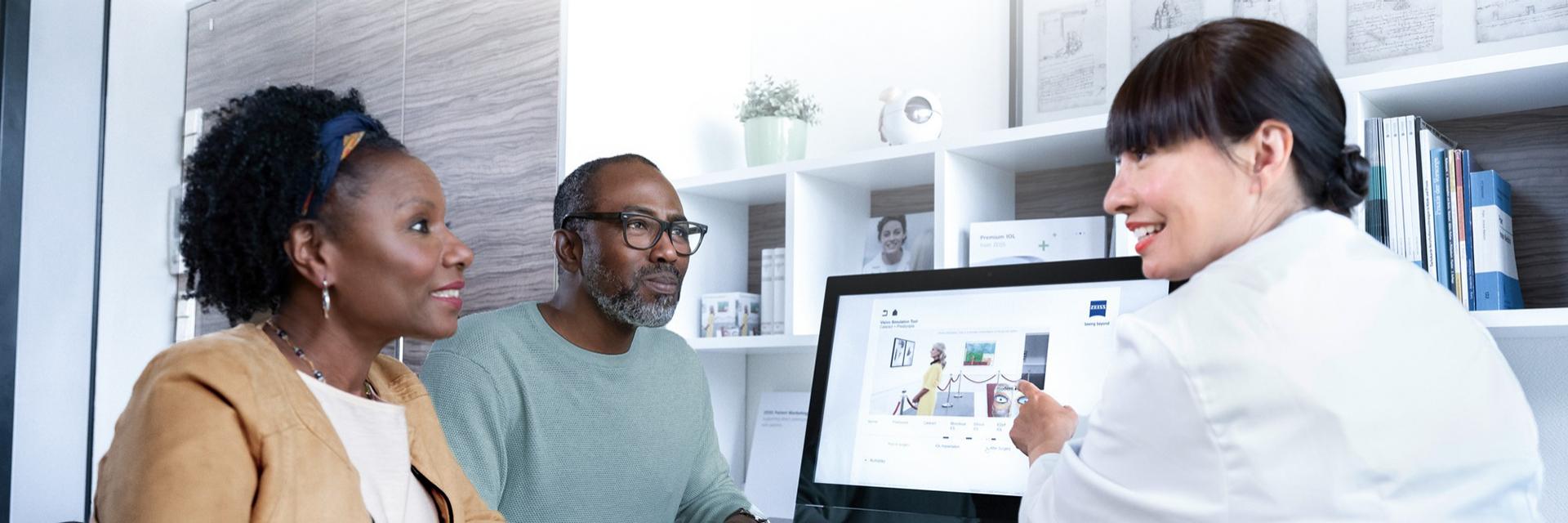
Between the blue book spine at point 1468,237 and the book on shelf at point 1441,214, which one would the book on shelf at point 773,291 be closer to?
the book on shelf at point 1441,214

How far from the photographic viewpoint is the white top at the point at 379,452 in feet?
4.09

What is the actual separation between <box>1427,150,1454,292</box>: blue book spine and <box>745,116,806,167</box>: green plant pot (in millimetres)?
1267

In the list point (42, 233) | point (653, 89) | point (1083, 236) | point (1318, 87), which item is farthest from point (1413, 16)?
point (42, 233)

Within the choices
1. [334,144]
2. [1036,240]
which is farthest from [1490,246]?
[334,144]

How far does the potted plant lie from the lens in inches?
100

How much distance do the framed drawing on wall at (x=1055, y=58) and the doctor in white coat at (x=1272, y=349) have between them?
44.0 inches

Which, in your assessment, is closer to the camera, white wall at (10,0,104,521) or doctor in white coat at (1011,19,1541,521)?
doctor in white coat at (1011,19,1541,521)

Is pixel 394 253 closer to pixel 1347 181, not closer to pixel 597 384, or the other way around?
pixel 597 384

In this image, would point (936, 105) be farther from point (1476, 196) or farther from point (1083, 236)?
point (1476, 196)

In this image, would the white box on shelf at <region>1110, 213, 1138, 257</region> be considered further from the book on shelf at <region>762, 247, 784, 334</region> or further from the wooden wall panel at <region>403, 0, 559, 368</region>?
the wooden wall panel at <region>403, 0, 559, 368</region>

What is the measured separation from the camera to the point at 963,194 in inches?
86.0

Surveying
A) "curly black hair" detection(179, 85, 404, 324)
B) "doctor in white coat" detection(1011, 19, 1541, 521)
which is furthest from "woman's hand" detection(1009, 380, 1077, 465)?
"curly black hair" detection(179, 85, 404, 324)

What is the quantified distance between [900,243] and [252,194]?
1.45 m

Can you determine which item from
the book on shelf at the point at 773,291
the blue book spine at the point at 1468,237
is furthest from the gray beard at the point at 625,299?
the blue book spine at the point at 1468,237
